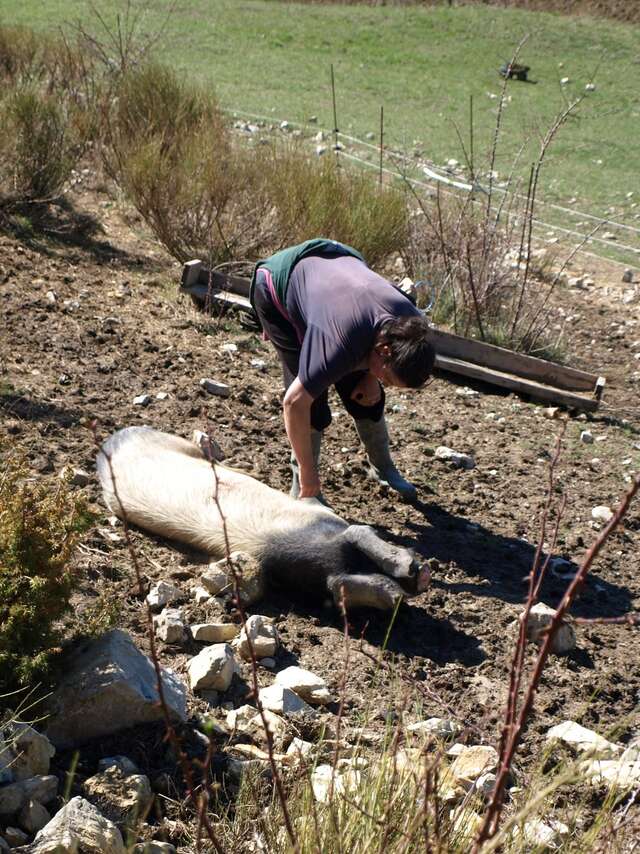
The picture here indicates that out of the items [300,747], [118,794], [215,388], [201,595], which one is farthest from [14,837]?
[215,388]

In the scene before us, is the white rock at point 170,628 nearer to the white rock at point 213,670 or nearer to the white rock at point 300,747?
the white rock at point 213,670

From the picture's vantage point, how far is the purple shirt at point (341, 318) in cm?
401

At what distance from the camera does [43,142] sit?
8.26 metres

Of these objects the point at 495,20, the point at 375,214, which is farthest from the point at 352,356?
the point at 495,20

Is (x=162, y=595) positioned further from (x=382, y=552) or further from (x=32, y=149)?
A: (x=32, y=149)

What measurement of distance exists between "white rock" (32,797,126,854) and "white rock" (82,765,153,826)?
0.47 ft

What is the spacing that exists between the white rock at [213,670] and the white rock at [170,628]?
24 cm

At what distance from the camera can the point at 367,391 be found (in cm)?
481

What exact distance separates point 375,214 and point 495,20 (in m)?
17.0

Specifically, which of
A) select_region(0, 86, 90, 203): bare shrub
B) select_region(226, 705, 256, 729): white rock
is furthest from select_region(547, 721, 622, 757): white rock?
select_region(0, 86, 90, 203): bare shrub

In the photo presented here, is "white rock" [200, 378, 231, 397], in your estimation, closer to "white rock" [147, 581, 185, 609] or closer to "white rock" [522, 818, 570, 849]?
"white rock" [147, 581, 185, 609]

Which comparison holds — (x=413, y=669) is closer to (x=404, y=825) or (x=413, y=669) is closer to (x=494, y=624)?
(x=494, y=624)

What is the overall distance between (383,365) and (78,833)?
2112 millimetres

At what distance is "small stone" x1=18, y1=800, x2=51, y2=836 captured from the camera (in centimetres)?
262
